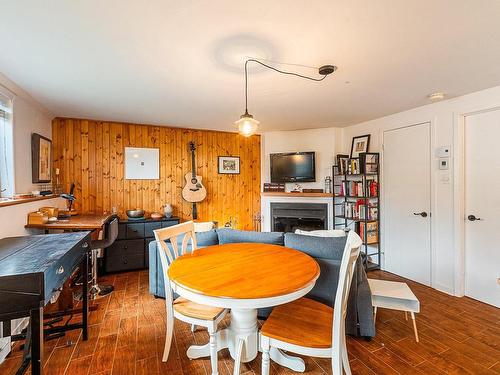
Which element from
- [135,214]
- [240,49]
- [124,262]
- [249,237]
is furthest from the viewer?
[135,214]

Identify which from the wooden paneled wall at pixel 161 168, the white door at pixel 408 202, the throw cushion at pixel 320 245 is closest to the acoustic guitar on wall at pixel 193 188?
the wooden paneled wall at pixel 161 168

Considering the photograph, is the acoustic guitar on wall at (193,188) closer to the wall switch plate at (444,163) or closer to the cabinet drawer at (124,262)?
the cabinet drawer at (124,262)

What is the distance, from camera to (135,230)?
12.5 feet

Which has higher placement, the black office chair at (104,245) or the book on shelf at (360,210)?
the book on shelf at (360,210)

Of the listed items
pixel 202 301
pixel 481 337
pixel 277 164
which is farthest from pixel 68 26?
pixel 481 337

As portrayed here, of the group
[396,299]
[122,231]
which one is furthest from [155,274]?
[396,299]

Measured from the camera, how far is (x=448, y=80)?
2434 mm

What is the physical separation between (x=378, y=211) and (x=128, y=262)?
12.6 ft

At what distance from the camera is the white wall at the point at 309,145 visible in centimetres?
449

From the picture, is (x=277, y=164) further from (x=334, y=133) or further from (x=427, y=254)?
(x=427, y=254)

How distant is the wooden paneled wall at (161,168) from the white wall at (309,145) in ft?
1.32

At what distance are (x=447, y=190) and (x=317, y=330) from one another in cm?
266

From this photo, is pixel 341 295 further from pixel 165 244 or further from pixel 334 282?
pixel 165 244

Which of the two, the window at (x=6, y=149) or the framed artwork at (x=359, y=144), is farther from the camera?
the framed artwork at (x=359, y=144)
